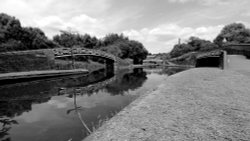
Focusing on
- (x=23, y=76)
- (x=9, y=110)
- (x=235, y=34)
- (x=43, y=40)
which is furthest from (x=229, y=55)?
(x=43, y=40)

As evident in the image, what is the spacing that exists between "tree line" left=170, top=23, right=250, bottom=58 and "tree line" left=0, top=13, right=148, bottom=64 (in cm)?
1955

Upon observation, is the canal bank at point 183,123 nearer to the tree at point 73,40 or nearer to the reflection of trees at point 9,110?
the reflection of trees at point 9,110

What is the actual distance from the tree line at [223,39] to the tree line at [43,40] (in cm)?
1955

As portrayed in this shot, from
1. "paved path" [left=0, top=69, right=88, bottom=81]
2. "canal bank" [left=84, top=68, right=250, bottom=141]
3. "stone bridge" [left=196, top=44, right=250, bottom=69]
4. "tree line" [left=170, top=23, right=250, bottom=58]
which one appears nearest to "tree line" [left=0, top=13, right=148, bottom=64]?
"paved path" [left=0, top=69, right=88, bottom=81]

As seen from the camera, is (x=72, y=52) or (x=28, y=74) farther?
(x=72, y=52)

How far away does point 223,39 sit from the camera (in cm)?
5384

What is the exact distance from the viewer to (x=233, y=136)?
2.45 meters

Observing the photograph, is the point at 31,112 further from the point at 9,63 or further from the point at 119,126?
the point at 9,63

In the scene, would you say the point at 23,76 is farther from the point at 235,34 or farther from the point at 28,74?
the point at 235,34

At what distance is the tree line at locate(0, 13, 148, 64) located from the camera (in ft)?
86.1

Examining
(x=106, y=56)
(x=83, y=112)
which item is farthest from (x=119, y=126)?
(x=106, y=56)

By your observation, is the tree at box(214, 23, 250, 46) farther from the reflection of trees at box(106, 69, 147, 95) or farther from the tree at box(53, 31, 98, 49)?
the tree at box(53, 31, 98, 49)

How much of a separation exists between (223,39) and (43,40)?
62.0 meters

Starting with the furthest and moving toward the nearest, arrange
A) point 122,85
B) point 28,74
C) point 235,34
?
point 235,34 → point 28,74 → point 122,85
